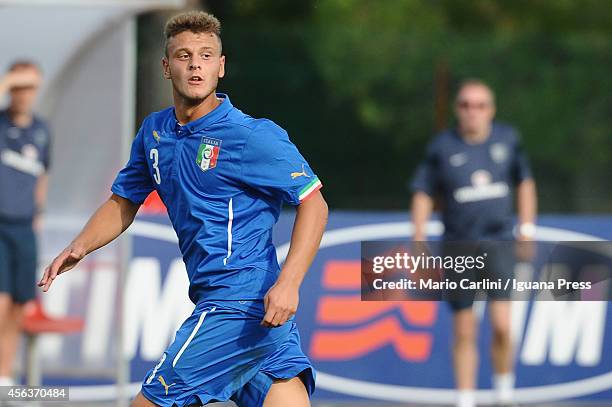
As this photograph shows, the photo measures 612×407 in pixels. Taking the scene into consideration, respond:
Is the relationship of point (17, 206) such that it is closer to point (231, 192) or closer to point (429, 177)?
A: point (429, 177)

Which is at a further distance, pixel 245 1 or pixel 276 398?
pixel 245 1

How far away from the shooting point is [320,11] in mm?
23031

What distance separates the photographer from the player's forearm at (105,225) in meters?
5.80

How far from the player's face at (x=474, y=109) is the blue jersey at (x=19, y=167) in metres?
2.96

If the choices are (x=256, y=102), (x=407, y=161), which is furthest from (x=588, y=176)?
(x=256, y=102)

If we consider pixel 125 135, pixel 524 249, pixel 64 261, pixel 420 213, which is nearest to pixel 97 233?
pixel 64 261

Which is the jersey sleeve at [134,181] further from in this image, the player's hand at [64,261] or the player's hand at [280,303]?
the player's hand at [280,303]

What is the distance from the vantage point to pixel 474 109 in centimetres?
982

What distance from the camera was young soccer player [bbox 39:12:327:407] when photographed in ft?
17.9

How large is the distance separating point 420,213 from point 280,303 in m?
4.72

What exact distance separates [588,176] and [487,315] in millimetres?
6875

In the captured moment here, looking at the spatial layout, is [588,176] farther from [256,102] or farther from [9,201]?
[9,201]

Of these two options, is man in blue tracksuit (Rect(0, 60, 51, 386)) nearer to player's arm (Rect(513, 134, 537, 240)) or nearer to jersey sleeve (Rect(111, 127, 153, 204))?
player's arm (Rect(513, 134, 537, 240))

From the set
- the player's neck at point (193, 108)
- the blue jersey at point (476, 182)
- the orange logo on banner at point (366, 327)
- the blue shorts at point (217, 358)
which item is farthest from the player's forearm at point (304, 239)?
the orange logo on banner at point (366, 327)
